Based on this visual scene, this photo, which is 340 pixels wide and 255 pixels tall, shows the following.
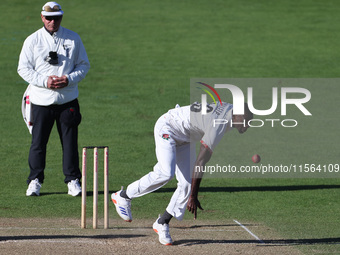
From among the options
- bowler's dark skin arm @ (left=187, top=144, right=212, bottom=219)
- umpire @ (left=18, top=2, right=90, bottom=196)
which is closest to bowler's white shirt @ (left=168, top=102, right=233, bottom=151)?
bowler's dark skin arm @ (left=187, top=144, right=212, bottom=219)

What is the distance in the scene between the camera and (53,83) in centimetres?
1070

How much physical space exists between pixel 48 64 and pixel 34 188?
6.16 ft

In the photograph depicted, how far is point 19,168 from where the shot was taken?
12930 millimetres

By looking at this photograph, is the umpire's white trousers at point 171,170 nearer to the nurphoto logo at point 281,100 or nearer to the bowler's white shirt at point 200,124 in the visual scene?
the bowler's white shirt at point 200,124

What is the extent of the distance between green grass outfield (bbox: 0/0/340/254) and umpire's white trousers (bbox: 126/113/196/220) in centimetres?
117

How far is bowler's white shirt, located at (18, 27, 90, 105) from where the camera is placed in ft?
35.7

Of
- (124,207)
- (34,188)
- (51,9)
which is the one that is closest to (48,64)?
→ (51,9)

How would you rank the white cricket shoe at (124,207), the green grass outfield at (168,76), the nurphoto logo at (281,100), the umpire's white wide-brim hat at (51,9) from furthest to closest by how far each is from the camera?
the nurphoto logo at (281,100), the umpire's white wide-brim hat at (51,9), the green grass outfield at (168,76), the white cricket shoe at (124,207)

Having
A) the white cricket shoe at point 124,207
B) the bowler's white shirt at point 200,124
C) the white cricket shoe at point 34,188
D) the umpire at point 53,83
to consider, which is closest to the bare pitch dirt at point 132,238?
the white cricket shoe at point 124,207

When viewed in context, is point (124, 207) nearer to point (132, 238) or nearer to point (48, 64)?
point (132, 238)

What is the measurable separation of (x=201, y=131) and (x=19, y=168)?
16.9 ft

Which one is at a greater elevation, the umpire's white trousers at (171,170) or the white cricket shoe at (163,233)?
the umpire's white trousers at (171,170)

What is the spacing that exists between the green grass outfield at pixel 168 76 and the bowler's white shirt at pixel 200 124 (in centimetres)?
158

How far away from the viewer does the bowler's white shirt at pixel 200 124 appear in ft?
27.6
